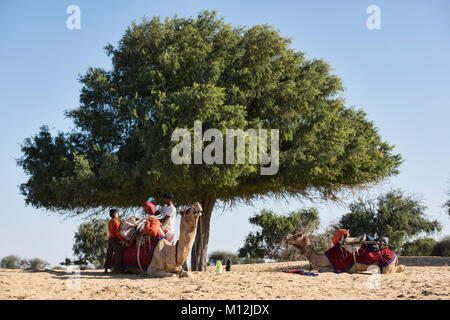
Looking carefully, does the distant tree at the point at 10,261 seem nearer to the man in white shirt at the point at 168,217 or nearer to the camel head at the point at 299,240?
the camel head at the point at 299,240

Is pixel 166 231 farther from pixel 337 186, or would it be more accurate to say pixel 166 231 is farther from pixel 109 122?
pixel 337 186

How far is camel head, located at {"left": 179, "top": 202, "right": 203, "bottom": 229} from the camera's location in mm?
11516

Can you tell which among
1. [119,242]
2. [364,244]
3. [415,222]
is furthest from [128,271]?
[415,222]

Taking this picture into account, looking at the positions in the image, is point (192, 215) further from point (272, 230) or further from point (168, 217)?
point (272, 230)

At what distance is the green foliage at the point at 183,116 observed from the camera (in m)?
17.6

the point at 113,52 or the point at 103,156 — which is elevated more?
the point at 113,52

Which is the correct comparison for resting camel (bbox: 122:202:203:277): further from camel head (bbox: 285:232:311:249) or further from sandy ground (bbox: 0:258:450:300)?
camel head (bbox: 285:232:311:249)

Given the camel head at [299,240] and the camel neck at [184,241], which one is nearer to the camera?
the camel neck at [184,241]

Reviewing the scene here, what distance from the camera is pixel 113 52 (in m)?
20.6

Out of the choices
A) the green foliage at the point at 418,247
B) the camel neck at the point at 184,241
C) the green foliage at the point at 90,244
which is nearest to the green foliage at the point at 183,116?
the camel neck at the point at 184,241

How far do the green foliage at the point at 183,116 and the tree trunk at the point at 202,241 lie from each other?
871mm

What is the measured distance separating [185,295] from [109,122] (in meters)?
11.2

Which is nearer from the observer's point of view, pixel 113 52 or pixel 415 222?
pixel 113 52
